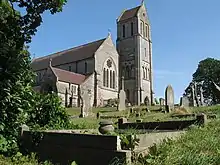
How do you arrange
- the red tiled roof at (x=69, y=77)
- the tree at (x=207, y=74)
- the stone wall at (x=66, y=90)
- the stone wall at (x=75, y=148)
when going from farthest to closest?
1. the tree at (x=207, y=74)
2. the red tiled roof at (x=69, y=77)
3. the stone wall at (x=66, y=90)
4. the stone wall at (x=75, y=148)

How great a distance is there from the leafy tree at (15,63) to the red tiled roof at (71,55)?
49213 mm

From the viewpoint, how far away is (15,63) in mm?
8445

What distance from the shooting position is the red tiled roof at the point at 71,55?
202 ft

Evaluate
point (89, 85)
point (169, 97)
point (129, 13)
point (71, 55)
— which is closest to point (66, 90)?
point (89, 85)

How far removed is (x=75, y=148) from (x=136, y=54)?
5928cm

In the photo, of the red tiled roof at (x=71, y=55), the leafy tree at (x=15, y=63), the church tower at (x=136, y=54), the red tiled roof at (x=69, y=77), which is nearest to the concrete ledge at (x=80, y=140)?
the leafy tree at (x=15, y=63)

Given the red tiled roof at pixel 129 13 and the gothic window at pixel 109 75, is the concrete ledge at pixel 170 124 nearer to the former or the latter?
the gothic window at pixel 109 75

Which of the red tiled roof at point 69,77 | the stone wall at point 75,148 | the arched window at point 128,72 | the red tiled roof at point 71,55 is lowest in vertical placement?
the stone wall at point 75,148

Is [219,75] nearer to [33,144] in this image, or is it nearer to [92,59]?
[92,59]

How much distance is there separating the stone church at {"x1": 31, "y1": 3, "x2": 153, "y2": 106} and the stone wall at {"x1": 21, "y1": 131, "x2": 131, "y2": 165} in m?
42.9

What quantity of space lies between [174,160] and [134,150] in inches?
36.2

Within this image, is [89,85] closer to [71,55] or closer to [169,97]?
[71,55]

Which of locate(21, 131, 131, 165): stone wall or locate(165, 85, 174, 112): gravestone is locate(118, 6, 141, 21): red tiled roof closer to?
locate(165, 85, 174, 112): gravestone

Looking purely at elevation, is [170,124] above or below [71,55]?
below
